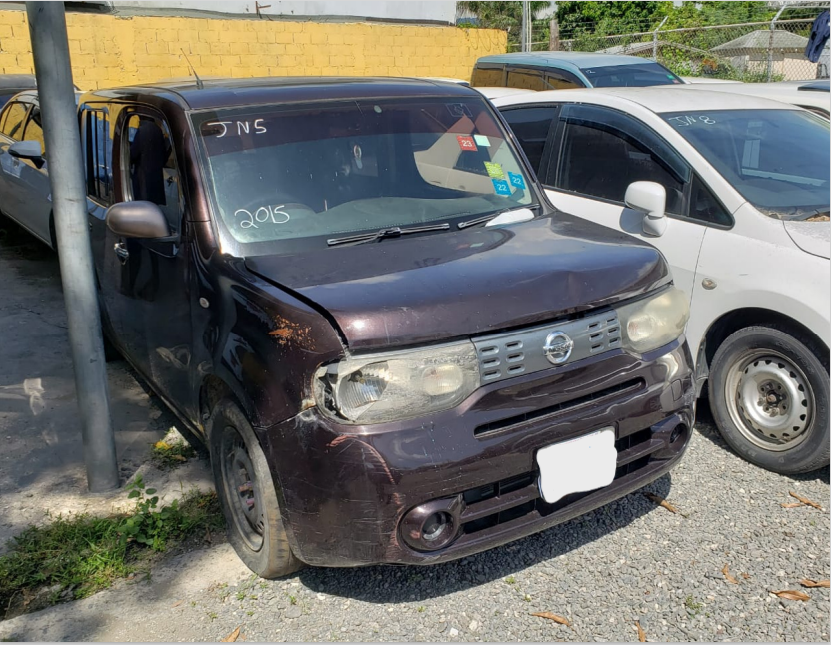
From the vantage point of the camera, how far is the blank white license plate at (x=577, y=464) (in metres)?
2.65

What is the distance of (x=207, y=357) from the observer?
3.05 m

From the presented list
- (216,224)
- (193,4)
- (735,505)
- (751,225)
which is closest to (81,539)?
(216,224)

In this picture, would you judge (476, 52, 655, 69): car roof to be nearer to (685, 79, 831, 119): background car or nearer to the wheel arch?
(685, 79, 831, 119): background car

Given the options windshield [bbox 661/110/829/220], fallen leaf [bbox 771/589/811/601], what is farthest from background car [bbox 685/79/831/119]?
fallen leaf [bbox 771/589/811/601]

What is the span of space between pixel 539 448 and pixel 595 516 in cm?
98

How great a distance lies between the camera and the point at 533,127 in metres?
5.21

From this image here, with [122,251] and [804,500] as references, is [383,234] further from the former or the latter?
[804,500]

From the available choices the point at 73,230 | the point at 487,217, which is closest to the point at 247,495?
the point at 73,230

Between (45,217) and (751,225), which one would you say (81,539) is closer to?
(751,225)

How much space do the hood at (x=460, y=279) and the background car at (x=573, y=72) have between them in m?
6.12

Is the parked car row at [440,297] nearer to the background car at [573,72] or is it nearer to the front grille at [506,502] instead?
the front grille at [506,502]

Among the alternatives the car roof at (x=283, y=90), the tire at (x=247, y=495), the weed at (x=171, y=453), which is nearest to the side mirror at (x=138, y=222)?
the car roof at (x=283, y=90)

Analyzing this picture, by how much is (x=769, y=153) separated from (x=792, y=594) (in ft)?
8.50

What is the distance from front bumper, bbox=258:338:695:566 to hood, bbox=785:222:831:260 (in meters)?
1.29
